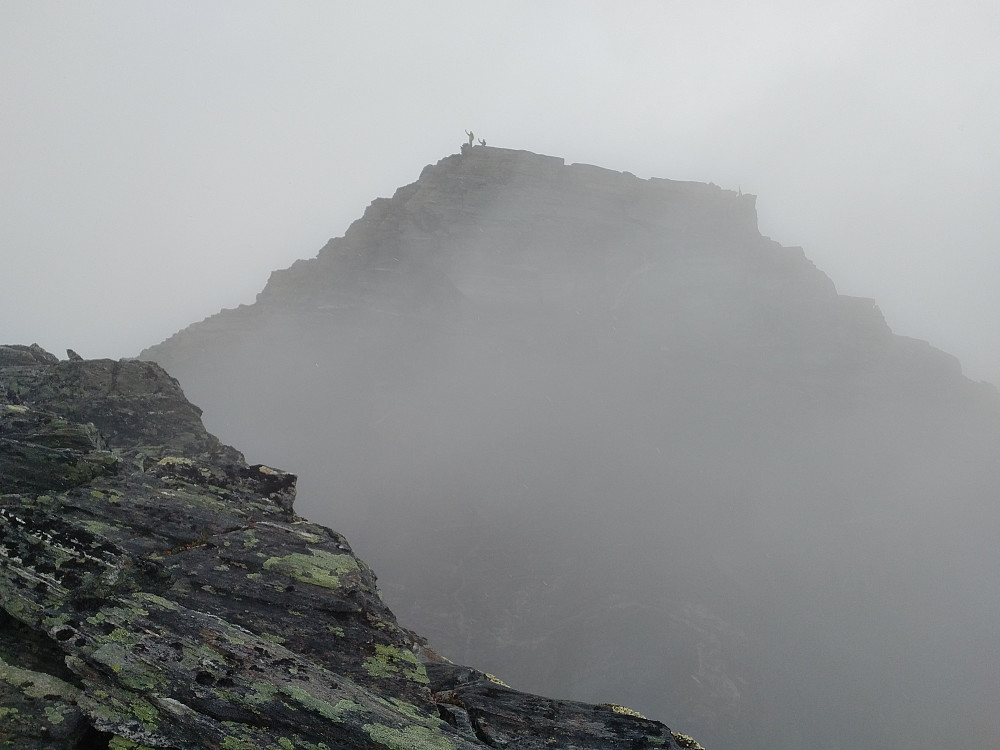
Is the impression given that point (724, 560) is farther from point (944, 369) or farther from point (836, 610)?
point (944, 369)

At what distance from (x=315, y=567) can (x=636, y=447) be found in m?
110

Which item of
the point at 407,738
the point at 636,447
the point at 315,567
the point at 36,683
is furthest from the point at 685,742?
the point at 636,447

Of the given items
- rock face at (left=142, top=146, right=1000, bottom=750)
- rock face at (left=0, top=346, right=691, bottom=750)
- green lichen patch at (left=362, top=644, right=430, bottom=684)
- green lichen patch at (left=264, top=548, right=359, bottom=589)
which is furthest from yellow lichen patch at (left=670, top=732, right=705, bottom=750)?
rock face at (left=142, top=146, right=1000, bottom=750)

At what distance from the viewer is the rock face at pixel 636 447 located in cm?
6762

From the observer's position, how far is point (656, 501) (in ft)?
337

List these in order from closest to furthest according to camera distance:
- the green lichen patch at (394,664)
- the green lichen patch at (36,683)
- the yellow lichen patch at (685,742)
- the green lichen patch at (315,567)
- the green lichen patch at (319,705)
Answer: the green lichen patch at (36,683)
the green lichen patch at (319,705)
the green lichen patch at (394,664)
the yellow lichen patch at (685,742)
the green lichen patch at (315,567)

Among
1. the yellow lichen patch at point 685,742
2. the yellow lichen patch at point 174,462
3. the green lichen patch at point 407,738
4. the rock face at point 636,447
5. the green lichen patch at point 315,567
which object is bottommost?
the green lichen patch at point 407,738

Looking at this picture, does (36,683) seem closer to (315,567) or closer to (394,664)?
(315,567)

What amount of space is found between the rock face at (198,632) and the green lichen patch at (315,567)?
0.17 feet

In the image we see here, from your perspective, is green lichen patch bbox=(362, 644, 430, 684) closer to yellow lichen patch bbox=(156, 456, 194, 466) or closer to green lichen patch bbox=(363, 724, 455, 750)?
green lichen patch bbox=(363, 724, 455, 750)

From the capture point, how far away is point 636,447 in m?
119

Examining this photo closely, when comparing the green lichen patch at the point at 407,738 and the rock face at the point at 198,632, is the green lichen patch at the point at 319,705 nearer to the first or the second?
the rock face at the point at 198,632

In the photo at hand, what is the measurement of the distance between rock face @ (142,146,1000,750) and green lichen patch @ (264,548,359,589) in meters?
53.2

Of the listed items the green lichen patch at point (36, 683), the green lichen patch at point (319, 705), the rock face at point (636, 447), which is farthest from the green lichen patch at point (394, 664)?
the rock face at point (636, 447)
